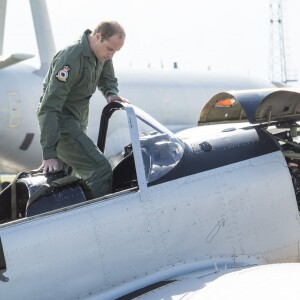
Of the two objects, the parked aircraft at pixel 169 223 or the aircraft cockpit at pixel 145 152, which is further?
the aircraft cockpit at pixel 145 152

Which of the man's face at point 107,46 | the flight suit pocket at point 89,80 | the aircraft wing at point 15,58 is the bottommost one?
the aircraft wing at point 15,58

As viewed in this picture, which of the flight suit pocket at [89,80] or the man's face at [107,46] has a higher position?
the man's face at [107,46]

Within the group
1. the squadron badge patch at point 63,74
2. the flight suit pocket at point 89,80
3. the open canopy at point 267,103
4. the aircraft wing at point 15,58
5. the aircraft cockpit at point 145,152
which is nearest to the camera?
the aircraft cockpit at point 145,152

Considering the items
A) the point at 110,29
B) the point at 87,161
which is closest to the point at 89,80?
the point at 110,29

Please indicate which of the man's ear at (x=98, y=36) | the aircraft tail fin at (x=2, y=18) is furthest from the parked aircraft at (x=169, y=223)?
the aircraft tail fin at (x=2, y=18)

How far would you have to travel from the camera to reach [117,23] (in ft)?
15.2

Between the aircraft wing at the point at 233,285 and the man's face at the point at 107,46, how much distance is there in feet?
5.65

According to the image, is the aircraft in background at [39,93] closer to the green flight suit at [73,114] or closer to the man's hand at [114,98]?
the man's hand at [114,98]

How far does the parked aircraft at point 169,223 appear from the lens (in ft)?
13.0

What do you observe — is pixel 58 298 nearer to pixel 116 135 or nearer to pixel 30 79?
pixel 116 135

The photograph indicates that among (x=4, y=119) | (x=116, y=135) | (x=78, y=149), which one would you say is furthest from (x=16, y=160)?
(x=78, y=149)

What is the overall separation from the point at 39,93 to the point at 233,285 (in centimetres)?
1330

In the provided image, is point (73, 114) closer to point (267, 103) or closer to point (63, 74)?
point (63, 74)

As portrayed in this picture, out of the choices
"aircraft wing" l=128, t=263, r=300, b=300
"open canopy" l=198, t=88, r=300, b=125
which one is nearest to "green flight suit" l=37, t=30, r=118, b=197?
"aircraft wing" l=128, t=263, r=300, b=300
